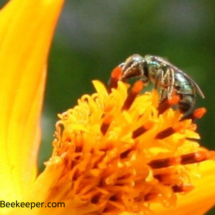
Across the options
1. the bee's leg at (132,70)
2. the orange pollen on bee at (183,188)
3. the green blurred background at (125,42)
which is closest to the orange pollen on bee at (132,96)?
the bee's leg at (132,70)

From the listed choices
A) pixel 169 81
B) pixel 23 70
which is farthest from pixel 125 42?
pixel 169 81

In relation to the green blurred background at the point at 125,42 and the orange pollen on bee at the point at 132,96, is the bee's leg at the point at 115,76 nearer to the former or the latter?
the orange pollen on bee at the point at 132,96

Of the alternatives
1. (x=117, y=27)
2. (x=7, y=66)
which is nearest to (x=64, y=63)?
(x=117, y=27)

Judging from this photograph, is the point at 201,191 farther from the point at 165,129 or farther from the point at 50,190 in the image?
the point at 50,190

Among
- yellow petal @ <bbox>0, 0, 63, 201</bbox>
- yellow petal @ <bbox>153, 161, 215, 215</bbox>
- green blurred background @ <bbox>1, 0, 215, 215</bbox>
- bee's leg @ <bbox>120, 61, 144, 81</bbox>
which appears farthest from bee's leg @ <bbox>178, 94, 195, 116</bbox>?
green blurred background @ <bbox>1, 0, 215, 215</bbox>

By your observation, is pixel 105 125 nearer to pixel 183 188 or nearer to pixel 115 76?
pixel 115 76
